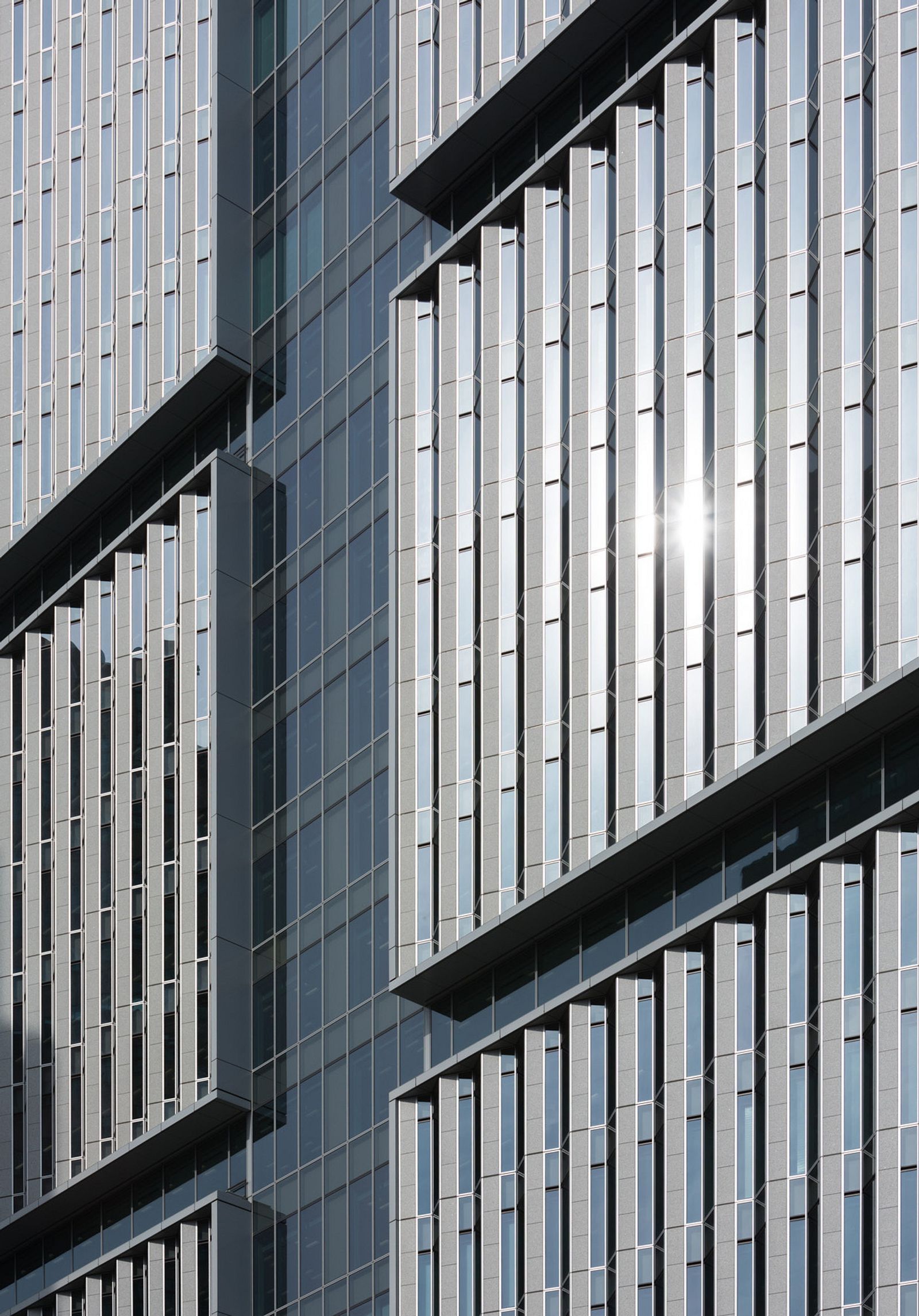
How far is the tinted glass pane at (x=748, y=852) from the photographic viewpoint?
64.4 metres

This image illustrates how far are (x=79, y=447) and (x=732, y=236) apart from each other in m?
29.4

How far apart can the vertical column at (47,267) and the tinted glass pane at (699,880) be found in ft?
105

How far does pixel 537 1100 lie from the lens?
67250mm

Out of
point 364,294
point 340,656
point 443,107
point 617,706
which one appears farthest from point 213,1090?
point 443,107

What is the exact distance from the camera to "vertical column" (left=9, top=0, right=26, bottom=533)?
92.6 metres

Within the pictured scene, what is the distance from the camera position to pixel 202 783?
264 feet

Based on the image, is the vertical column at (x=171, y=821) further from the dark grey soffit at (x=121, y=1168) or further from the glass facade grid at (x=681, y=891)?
the glass facade grid at (x=681, y=891)

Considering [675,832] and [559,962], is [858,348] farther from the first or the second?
[559,962]

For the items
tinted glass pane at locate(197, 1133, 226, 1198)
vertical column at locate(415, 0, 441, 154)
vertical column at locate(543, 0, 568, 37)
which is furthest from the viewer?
tinted glass pane at locate(197, 1133, 226, 1198)

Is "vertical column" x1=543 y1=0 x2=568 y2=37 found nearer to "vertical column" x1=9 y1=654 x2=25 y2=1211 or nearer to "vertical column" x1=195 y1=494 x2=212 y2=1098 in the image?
"vertical column" x1=195 y1=494 x2=212 y2=1098

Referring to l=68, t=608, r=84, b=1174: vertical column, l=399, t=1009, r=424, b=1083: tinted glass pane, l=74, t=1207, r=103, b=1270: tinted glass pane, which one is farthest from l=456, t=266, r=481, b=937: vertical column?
l=74, t=1207, r=103, b=1270: tinted glass pane

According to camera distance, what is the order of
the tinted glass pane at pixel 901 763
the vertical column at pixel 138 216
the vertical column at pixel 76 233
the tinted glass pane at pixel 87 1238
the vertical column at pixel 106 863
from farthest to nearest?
the vertical column at pixel 76 233
the vertical column at pixel 138 216
the tinted glass pane at pixel 87 1238
the vertical column at pixel 106 863
the tinted glass pane at pixel 901 763

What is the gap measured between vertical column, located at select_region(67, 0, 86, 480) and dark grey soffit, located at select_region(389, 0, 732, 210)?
16.2 meters

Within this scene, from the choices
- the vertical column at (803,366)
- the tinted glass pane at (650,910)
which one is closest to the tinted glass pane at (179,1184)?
the tinted glass pane at (650,910)
